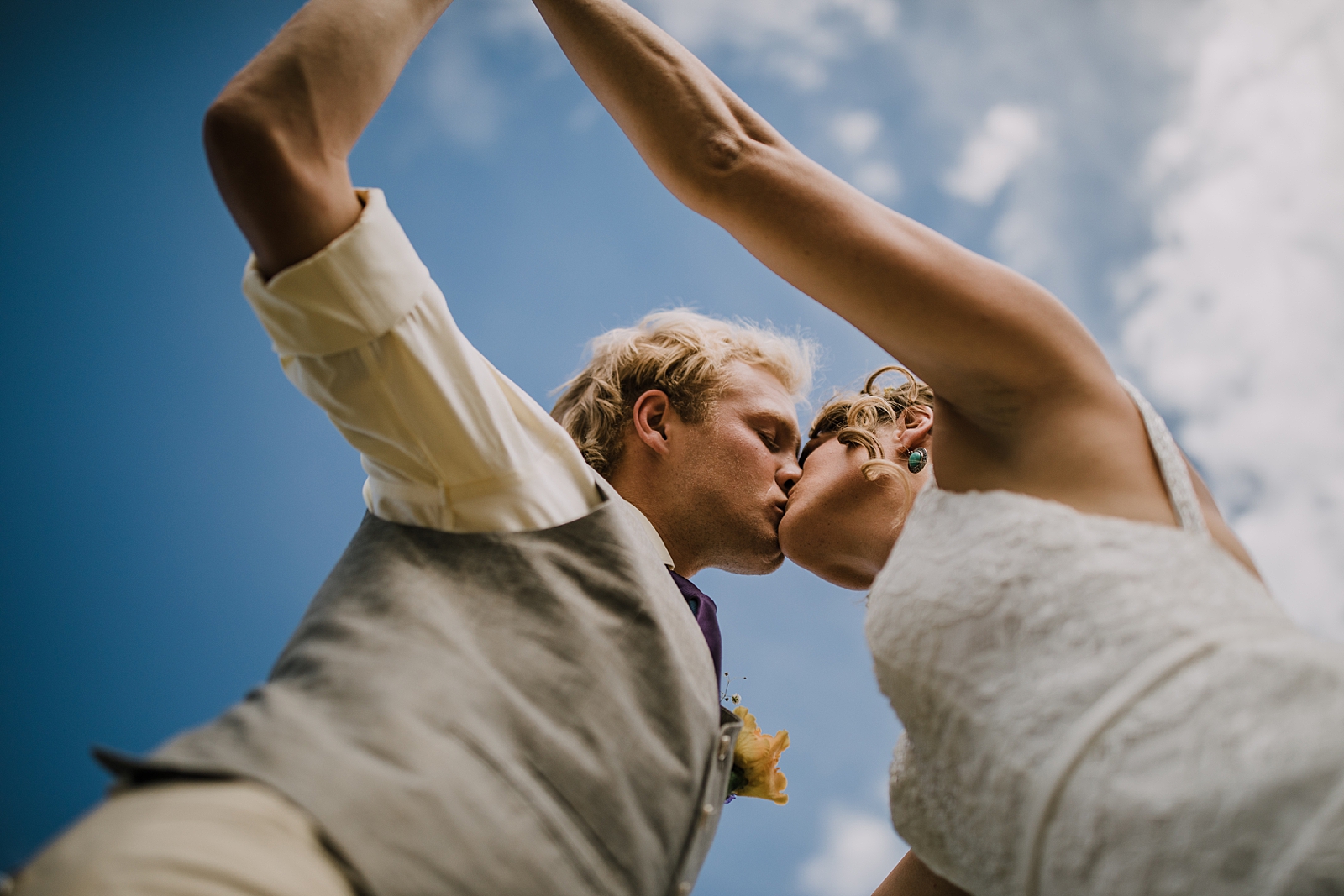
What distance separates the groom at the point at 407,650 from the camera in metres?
0.71

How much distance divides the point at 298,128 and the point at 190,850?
30.5 inches

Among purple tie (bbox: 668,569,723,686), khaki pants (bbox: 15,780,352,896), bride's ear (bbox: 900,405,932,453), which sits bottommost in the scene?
khaki pants (bbox: 15,780,352,896)

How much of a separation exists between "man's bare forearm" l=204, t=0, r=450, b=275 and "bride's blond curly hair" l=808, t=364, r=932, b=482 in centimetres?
114

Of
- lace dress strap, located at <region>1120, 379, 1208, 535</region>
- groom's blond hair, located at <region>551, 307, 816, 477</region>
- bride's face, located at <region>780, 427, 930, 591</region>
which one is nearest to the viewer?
lace dress strap, located at <region>1120, 379, 1208, 535</region>

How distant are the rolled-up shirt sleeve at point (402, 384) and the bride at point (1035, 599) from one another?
47cm

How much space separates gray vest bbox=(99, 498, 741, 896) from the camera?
29.2 inches

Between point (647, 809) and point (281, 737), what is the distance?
464mm

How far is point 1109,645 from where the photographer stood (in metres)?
0.88

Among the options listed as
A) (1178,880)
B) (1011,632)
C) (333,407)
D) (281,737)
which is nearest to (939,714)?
(1011,632)

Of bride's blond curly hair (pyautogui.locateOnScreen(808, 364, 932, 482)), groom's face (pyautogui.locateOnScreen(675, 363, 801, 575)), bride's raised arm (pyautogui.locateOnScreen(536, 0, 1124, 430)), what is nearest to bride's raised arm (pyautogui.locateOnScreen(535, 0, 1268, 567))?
bride's raised arm (pyautogui.locateOnScreen(536, 0, 1124, 430))

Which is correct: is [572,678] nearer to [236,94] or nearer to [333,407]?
[333,407]

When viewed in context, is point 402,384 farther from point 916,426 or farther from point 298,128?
point 916,426

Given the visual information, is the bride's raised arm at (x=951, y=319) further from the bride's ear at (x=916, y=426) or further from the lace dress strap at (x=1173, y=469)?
the bride's ear at (x=916, y=426)

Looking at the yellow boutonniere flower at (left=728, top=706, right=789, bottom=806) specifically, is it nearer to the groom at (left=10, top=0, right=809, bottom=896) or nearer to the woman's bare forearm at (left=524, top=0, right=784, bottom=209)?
the groom at (left=10, top=0, right=809, bottom=896)
